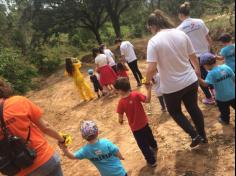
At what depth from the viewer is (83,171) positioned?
6648 mm

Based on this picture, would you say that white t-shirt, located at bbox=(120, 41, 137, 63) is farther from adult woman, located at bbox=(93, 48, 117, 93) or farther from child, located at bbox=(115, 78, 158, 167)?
child, located at bbox=(115, 78, 158, 167)

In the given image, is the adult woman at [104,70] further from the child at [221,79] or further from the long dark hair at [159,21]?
the long dark hair at [159,21]

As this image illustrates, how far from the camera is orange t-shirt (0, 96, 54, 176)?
3822mm

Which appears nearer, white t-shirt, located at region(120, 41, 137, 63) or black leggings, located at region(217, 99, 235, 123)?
black leggings, located at region(217, 99, 235, 123)

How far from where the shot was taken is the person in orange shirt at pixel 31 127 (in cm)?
383

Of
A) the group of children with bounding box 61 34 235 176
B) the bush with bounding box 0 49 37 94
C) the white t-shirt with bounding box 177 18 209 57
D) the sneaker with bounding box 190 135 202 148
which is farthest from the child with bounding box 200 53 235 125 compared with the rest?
the bush with bounding box 0 49 37 94

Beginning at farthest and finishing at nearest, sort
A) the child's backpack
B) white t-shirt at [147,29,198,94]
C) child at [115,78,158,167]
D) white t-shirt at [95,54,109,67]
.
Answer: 1. white t-shirt at [95,54,109,67]
2. child at [115,78,158,167]
3. white t-shirt at [147,29,198,94]
4. the child's backpack

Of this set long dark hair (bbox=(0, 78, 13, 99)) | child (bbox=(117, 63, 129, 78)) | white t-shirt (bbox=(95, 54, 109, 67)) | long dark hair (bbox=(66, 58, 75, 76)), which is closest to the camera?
long dark hair (bbox=(0, 78, 13, 99))

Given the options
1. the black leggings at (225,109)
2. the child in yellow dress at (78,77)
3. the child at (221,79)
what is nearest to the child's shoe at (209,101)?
the black leggings at (225,109)

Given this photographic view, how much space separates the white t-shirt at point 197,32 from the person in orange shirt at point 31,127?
3.47 m

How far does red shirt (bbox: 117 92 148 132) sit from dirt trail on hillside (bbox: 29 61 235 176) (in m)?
0.68

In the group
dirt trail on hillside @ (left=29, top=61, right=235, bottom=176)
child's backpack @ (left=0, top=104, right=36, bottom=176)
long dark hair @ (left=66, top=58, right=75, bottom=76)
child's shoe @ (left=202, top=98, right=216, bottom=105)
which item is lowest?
dirt trail on hillside @ (left=29, top=61, right=235, bottom=176)

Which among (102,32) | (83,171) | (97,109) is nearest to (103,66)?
(97,109)

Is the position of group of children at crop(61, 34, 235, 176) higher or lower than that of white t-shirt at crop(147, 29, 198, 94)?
lower
